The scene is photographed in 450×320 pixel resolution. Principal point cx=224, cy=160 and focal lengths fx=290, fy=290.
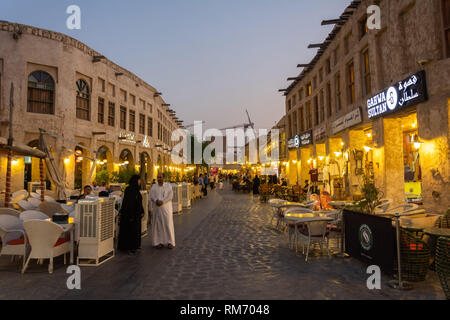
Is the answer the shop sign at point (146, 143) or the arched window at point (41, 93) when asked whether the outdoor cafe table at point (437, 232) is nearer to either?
the arched window at point (41, 93)

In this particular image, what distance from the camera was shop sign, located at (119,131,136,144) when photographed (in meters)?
25.2

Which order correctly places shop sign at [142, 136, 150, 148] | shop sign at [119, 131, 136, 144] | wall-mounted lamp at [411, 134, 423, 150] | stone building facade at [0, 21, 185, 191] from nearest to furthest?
wall-mounted lamp at [411, 134, 423, 150], stone building facade at [0, 21, 185, 191], shop sign at [119, 131, 136, 144], shop sign at [142, 136, 150, 148]

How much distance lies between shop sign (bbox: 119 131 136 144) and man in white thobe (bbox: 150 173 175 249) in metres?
19.2

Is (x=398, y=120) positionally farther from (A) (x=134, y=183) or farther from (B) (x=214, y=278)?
(A) (x=134, y=183)

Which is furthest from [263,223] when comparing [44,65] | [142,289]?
[44,65]

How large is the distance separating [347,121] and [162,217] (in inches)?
417

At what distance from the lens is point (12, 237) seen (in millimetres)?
5816

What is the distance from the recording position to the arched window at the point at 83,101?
833 inches

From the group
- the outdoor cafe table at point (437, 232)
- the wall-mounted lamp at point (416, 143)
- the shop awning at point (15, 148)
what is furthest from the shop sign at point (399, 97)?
the shop awning at point (15, 148)

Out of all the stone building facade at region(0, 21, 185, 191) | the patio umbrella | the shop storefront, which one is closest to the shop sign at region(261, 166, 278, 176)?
the stone building facade at region(0, 21, 185, 191)

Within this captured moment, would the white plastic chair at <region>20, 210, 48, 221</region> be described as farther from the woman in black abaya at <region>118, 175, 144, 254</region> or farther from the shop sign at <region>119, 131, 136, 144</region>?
→ the shop sign at <region>119, 131, 136, 144</region>

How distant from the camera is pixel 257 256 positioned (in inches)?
243
